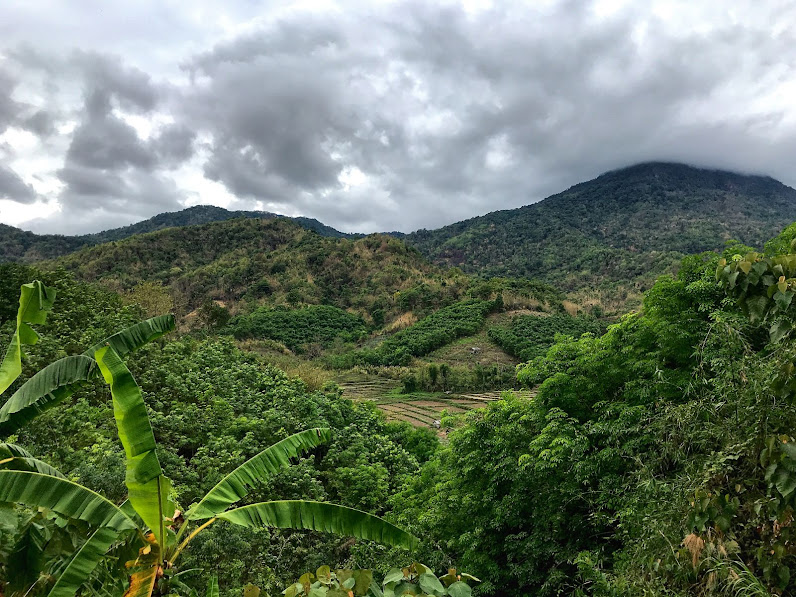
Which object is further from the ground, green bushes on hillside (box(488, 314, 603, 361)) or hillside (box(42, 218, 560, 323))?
hillside (box(42, 218, 560, 323))

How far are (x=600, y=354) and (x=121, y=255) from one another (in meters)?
85.6

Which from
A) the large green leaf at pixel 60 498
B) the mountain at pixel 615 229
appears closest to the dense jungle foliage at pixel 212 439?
the large green leaf at pixel 60 498

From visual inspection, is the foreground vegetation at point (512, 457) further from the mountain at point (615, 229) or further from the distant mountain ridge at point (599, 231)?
the mountain at point (615, 229)

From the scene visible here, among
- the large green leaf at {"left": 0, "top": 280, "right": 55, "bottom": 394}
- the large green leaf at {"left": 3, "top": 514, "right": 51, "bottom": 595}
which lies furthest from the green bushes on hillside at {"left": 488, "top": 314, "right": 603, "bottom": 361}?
the large green leaf at {"left": 3, "top": 514, "right": 51, "bottom": 595}

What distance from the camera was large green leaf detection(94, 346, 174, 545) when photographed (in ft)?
10.1

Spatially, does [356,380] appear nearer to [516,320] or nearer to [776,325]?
[516,320]

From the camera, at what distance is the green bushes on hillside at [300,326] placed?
54.6 meters

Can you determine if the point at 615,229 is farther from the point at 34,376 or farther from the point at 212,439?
the point at 34,376

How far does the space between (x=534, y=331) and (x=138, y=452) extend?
4990 cm

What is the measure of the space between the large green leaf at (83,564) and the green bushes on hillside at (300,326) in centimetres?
5038

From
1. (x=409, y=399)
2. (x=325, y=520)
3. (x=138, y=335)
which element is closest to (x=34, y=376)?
(x=138, y=335)

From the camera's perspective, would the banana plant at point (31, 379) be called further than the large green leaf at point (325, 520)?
Yes

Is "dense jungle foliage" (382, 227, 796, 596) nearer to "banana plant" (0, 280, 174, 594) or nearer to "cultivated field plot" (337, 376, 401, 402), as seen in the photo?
"banana plant" (0, 280, 174, 594)

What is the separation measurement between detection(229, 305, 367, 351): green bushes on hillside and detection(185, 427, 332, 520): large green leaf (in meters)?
49.3
